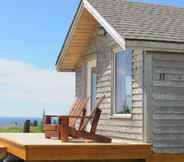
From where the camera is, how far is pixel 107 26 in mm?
12484

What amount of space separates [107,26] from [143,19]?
1211mm

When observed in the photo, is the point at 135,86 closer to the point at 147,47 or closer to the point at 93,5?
the point at 147,47

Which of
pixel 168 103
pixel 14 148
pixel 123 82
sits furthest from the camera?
pixel 123 82

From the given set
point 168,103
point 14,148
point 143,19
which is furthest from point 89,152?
point 143,19

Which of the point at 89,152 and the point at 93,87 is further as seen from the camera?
the point at 93,87

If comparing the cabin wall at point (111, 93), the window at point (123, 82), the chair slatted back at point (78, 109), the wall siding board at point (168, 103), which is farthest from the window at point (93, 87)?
the wall siding board at point (168, 103)

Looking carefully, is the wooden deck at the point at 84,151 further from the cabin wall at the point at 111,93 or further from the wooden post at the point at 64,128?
→ the cabin wall at the point at 111,93

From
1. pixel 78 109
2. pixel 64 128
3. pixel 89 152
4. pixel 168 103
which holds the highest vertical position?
pixel 168 103

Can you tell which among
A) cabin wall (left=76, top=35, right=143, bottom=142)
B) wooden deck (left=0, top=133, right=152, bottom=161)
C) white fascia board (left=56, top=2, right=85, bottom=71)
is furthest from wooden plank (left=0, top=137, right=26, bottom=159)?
white fascia board (left=56, top=2, right=85, bottom=71)

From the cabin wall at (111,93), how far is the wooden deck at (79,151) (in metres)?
0.71

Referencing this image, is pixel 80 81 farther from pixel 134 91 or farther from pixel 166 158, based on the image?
pixel 166 158

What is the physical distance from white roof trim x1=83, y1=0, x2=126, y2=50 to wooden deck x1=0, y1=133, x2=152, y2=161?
2.07 m

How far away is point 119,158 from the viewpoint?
11.3 metres

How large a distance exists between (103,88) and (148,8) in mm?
2458
